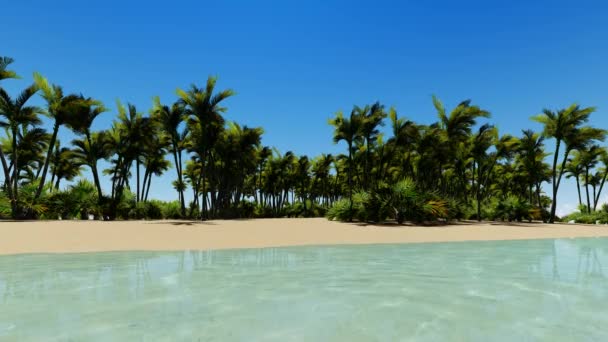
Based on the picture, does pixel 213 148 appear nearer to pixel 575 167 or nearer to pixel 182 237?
pixel 182 237

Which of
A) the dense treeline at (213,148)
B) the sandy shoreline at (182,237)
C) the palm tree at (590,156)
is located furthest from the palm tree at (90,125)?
the palm tree at (590,156)

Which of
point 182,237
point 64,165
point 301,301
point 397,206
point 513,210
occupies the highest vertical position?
point 64,165

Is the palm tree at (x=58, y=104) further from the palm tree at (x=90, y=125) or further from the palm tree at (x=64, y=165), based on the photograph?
the palm tree at (x=64, y=165)

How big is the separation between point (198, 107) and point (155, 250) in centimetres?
1756

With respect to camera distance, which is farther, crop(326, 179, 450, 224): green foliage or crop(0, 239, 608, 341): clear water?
crop(326, 179, 450, 224): green foliage

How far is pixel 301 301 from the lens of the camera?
457 cm

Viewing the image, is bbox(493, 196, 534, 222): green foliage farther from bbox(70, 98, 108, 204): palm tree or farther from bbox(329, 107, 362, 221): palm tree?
bbox(70, 98, 108, 204): palm tree

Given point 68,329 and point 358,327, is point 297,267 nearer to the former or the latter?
point 358,327

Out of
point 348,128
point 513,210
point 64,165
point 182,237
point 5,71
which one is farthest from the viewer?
point 64,165

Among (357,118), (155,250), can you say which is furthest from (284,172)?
(155,250)

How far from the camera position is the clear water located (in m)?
3.37

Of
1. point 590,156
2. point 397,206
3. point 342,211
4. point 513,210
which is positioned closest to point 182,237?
point 342,211

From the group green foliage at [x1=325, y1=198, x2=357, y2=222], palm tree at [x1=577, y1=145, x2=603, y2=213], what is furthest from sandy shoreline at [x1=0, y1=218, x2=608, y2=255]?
palm tree at [x1=577, y1=145, x2=603, y2=213]

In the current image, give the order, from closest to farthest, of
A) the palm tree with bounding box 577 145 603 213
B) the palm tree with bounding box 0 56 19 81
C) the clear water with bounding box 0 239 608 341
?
the clear water with bounding box 0 239 608 341 < the palm tree with bounding box 0 56 19 81 < the palm tree with bounding box 577 145 603 213
